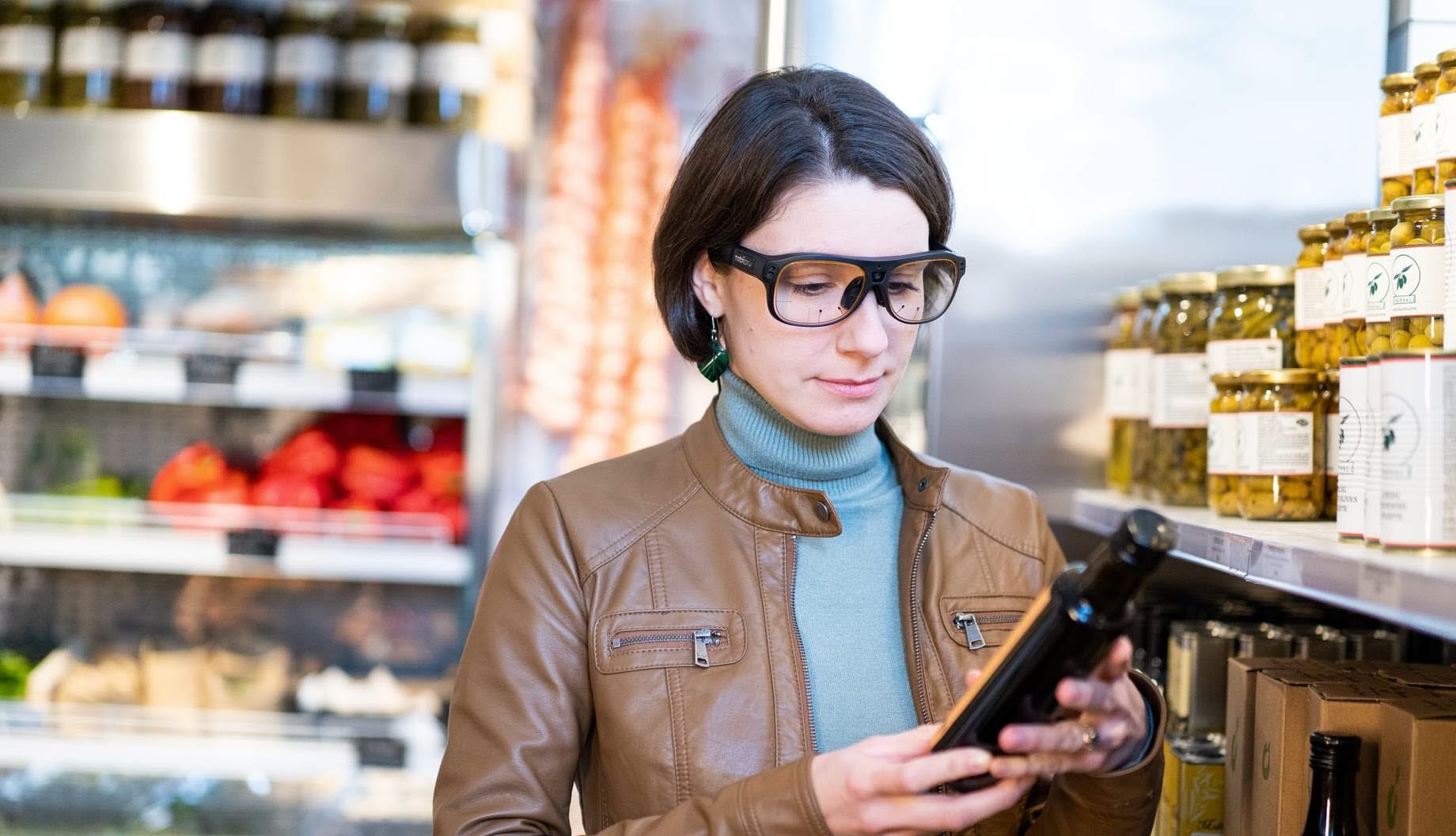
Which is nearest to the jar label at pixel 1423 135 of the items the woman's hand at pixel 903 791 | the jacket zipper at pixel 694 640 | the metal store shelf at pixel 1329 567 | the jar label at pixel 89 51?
the metal store shelf at pixel 1329 567

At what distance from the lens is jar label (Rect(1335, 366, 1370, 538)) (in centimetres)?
109

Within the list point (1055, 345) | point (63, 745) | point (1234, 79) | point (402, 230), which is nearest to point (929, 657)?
point (1055, 345)

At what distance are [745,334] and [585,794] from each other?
1.82 ft

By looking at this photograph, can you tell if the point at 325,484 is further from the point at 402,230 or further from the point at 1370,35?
the point at 1370,35

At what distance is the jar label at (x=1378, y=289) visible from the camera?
4.02 feet

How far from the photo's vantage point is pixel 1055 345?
7.49 ft

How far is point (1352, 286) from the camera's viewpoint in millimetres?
1337

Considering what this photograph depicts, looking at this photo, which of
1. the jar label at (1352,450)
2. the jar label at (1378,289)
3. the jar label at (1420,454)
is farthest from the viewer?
the jar label at (1378,289)

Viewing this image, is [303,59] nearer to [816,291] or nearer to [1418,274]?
[816,291]

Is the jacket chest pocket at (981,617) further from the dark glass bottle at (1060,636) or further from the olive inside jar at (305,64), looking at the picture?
the olive inside jar at (305,64)

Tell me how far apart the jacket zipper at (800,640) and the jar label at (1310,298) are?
0.64 meters

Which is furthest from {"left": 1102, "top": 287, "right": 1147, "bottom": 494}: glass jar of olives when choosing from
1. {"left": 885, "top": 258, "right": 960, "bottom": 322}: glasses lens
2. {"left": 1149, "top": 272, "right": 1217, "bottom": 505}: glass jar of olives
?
{"left": 885, "top": 258, "right": 960, "bottom": 322}: glasses lens

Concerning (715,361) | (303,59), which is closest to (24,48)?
(303,59)

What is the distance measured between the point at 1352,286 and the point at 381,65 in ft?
8.10
